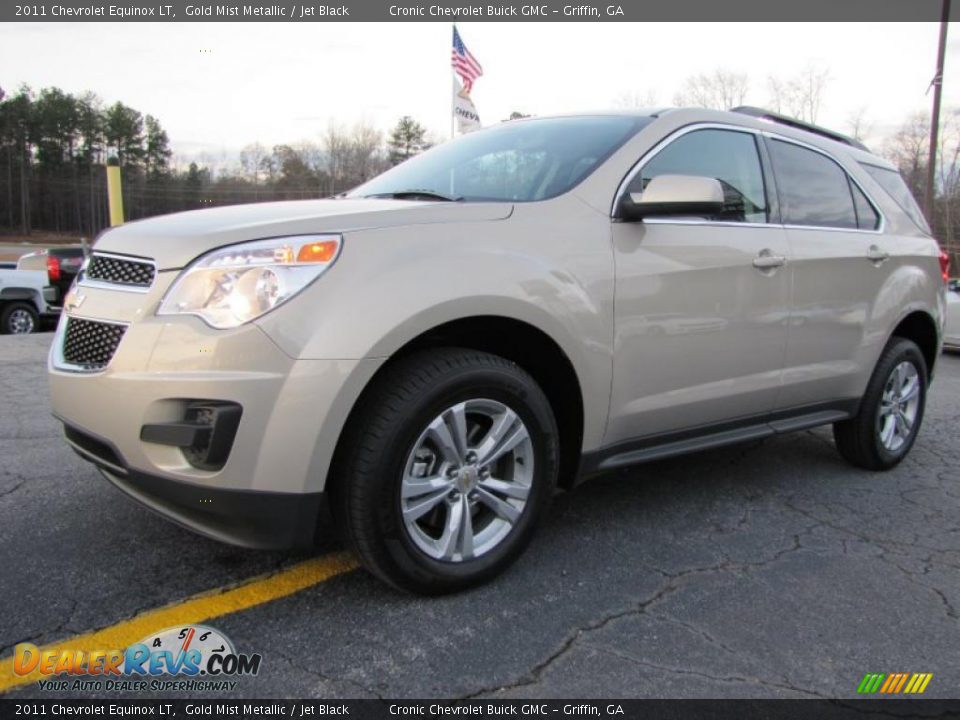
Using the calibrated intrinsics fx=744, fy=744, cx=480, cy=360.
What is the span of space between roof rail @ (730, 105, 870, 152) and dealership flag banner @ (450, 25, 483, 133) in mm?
9242

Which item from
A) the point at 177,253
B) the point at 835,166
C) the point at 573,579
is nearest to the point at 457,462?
the point at 573,579

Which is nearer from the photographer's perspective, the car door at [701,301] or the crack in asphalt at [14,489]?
the car door at [701,301]

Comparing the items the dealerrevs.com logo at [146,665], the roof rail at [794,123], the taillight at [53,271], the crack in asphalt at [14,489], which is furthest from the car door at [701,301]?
the taillight at [53,271]

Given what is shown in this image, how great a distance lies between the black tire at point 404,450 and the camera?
2.30 m

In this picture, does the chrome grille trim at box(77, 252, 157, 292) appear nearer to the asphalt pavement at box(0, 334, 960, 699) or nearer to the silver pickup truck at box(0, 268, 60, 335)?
the asphalt pavement at box(0, 334, 960, 699)

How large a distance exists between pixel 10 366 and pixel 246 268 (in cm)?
582

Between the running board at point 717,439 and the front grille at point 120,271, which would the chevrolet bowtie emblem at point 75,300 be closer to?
the front grille at point 120,271

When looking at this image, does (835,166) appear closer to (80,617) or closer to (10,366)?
(80,617)

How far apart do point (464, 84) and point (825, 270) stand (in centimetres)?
1096

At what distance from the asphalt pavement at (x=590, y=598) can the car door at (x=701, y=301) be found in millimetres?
518

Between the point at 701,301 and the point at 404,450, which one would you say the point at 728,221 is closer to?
the point at 701,301

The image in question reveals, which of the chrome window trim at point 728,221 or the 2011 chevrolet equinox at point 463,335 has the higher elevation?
the chrome window trim at point 728,221

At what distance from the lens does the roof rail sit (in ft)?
13.0

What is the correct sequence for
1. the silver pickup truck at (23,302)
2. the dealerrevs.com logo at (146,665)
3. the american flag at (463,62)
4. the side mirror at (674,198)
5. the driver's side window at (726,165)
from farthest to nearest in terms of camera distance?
the american flag at (463,62) < the silver pickup truck at (23,302) < the driver's side window at (726,165) < the side mirror at (674,198) < the dealerrevs.com logo at (146,665)
